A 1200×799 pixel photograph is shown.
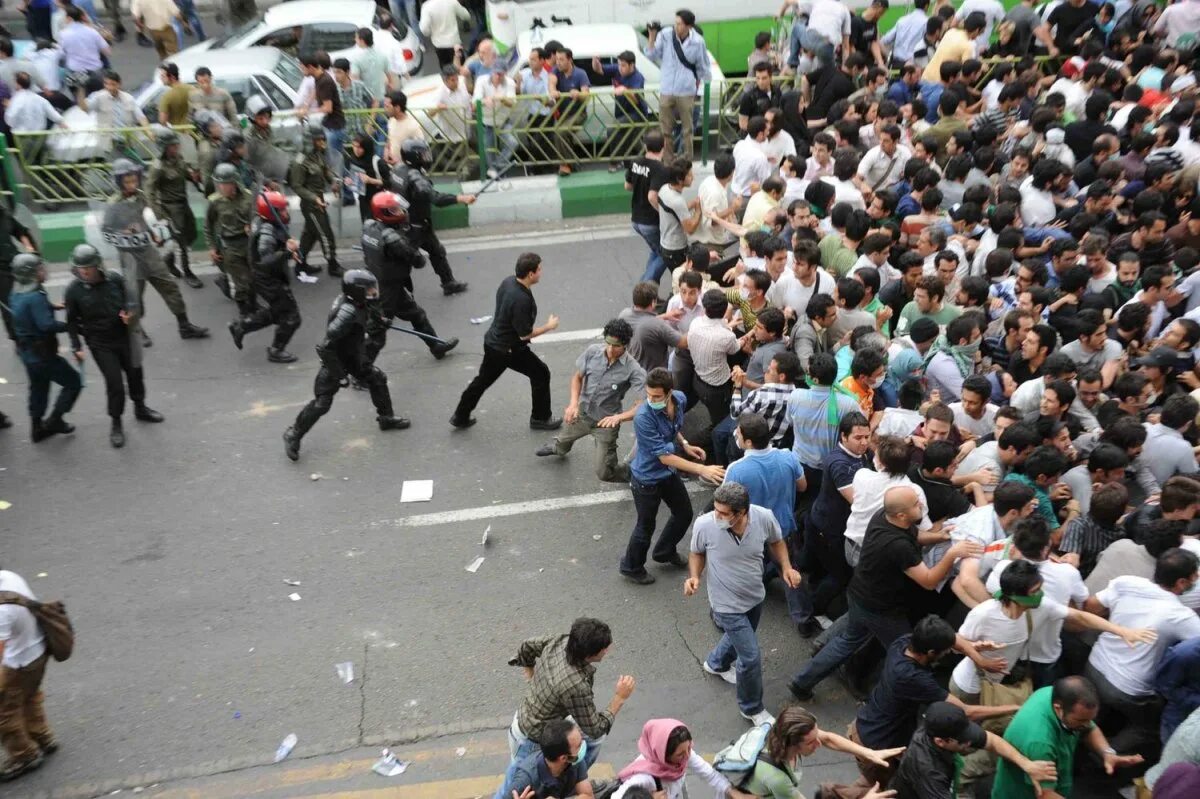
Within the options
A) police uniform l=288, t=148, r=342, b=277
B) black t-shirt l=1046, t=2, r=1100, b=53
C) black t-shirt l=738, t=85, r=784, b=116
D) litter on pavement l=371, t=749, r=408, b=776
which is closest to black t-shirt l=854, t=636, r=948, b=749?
A: litter on pavement l=371, t=749, r=408, b=776

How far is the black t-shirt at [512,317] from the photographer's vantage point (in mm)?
8273

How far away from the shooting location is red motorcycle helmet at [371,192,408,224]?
9.36 metres

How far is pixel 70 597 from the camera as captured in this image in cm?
718

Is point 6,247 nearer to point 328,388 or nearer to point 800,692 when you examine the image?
point 328,388

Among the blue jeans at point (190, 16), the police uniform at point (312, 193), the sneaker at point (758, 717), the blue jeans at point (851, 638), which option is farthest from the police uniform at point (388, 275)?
the blue jeans at point (190, 16)

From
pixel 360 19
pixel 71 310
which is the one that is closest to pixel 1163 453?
pixel 71 310

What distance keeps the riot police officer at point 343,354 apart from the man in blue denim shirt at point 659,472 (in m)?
2.65

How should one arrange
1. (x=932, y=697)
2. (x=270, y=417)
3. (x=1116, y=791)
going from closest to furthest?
(x=932, y=697)
(x=1116, y=791)
(x=270, y=417)

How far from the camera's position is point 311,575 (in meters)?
7.38

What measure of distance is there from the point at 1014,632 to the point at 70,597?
5.78 meters

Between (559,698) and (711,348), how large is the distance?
3312 millimetres

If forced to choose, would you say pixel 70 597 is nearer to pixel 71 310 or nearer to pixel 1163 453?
pixel 71 310

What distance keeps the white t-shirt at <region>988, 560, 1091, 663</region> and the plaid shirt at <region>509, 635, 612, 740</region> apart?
2022 mm

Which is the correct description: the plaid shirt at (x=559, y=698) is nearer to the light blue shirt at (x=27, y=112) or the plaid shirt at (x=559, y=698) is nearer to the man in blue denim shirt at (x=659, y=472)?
the man in blue denim shirt at (x=659, y=472)
